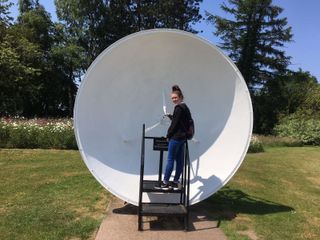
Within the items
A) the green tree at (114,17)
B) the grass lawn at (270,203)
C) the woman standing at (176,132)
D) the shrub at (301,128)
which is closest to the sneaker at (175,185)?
the woman standing at (176,132)

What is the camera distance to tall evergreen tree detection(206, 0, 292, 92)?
A: 33.7m

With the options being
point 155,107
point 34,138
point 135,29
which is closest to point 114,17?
point 135,29

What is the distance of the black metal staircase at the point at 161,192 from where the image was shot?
20.8 feet

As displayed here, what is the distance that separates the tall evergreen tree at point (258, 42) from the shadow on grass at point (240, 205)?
2548 centimetres

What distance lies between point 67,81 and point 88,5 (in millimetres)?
6313

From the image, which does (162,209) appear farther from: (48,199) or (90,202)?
(48,199)

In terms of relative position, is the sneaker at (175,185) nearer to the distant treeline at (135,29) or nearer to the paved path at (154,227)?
the paved path at (154,227)

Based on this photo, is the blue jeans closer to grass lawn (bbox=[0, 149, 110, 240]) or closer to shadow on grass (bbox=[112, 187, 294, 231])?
shadow on grass (bbox=[112, 187, 294, 231])

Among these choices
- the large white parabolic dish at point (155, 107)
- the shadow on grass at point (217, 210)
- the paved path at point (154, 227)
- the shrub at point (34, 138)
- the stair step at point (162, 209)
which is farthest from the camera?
the shrub at point (34, 138)

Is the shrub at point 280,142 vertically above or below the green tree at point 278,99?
below

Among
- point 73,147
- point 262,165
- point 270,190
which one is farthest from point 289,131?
point 270,190

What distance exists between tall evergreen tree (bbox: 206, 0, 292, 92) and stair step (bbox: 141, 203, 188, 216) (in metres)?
27.9

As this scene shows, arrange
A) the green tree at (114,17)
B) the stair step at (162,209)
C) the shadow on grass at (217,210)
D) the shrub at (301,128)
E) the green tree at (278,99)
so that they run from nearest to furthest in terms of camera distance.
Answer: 1. the stair step at (162,209)
2. the shadow on grass at (217,210)
3. the shrub at (301,128)
4. the green tree at (278,99)
5. the green tree at (114,17)

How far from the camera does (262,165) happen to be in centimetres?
1402
